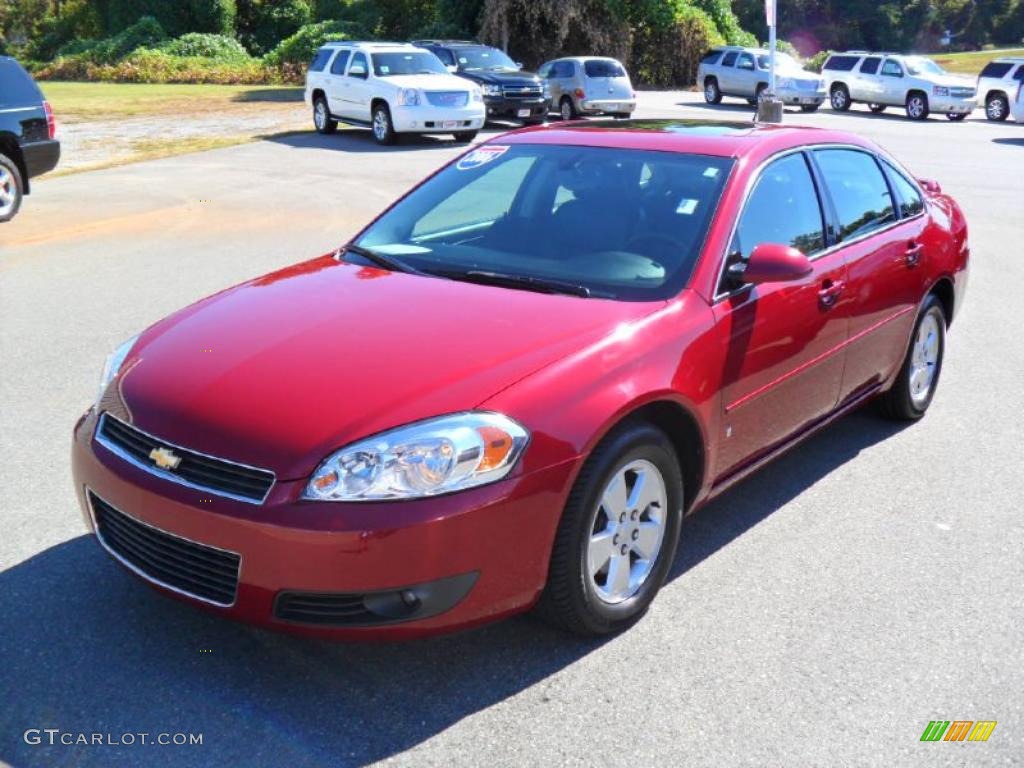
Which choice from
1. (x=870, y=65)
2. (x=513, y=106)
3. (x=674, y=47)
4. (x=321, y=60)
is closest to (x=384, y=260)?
(x=321, y=60)

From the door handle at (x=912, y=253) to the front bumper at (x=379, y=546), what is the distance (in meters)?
2.93

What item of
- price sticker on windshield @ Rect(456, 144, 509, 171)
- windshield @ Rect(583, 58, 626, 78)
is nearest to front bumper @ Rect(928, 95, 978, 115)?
windshield @ Rect(583, 58, 626, 78)

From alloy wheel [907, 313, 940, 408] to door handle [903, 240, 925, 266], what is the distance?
1.33ft

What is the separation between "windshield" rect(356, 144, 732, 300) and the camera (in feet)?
14.1

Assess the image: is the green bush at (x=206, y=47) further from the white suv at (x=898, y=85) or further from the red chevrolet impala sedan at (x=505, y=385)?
the red chevrolet impala sedan at (x=505, y=385)

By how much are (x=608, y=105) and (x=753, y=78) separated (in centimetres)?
956

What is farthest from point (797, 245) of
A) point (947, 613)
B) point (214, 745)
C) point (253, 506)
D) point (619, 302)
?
point (214, 745)

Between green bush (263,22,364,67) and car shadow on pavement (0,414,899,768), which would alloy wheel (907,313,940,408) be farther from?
green bush (263,22,364,67)

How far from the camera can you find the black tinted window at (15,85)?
12.6m

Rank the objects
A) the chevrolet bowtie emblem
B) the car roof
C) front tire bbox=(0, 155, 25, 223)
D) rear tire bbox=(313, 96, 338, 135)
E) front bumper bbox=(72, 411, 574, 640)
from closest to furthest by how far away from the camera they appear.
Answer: front bumper bbox=(72, 411, 574, 640) → the chevrolet bowtie emblem → the car roof → front tire bbox=(0, 155, 25, 223) → rear tire bbox=(313, 96, 338, 135)

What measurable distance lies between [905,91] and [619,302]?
102ft

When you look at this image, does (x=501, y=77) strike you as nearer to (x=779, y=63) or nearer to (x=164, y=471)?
(x=779, y=63)

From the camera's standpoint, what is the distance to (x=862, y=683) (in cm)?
355

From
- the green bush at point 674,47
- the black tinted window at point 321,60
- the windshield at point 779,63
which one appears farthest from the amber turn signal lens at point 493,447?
the green bush at point 674,47
